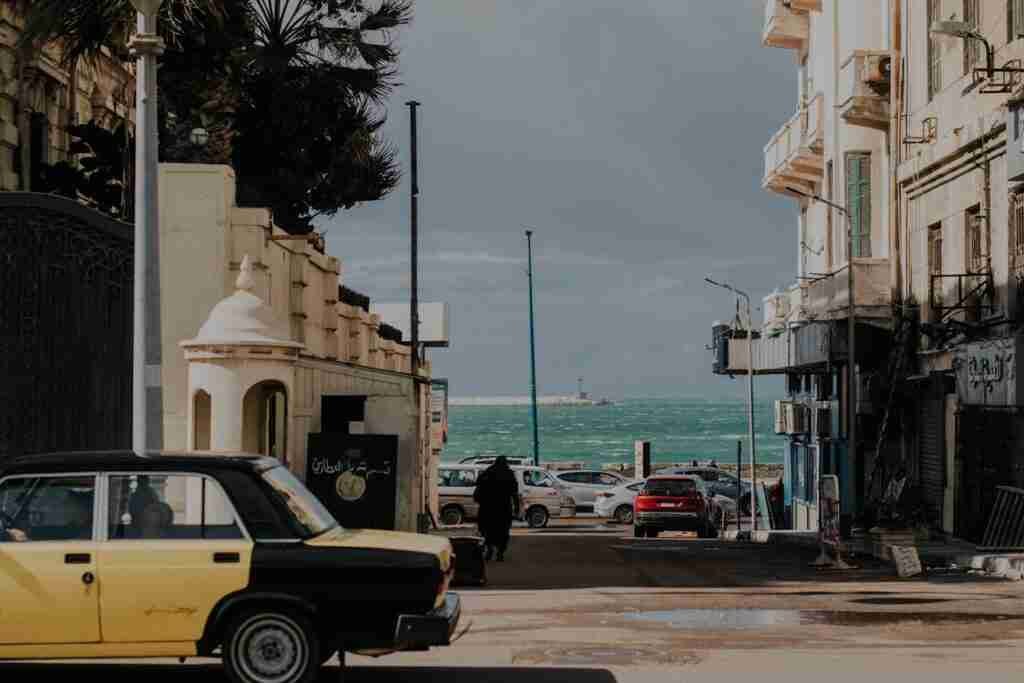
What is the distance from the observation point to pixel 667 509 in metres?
47.1

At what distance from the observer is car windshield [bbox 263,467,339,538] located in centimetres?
1214

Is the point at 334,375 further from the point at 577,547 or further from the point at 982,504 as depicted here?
the point at 982,504

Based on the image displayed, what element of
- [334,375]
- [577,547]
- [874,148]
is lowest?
[577,547]

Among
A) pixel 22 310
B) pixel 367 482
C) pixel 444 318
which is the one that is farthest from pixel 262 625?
pixel 444 318

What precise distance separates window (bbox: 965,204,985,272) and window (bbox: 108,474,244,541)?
2383 centimetres

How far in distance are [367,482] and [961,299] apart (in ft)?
46.4

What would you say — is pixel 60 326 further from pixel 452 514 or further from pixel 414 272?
pixel 452 514

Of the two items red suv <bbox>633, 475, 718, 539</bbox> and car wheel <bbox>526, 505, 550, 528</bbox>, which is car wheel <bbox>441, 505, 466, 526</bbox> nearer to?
car wheel <bbox>526, 505, 550, 528</bbox>

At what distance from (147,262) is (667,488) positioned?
108 feet

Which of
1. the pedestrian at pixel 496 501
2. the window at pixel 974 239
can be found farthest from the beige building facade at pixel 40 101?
the window at pixel 974 239

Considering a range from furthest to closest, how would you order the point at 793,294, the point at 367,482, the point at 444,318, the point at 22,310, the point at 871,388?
the point at 444,318 → the point at 793,294 → the point at 871,388 → the point at 367,482 → the point at 22,310

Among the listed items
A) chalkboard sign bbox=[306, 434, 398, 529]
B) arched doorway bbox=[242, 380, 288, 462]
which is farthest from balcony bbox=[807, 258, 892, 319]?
arched doorway bbox=[242, 380, 288, 462]

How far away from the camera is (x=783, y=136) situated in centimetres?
5184

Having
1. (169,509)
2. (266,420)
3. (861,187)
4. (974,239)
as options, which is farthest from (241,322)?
(861,187)
